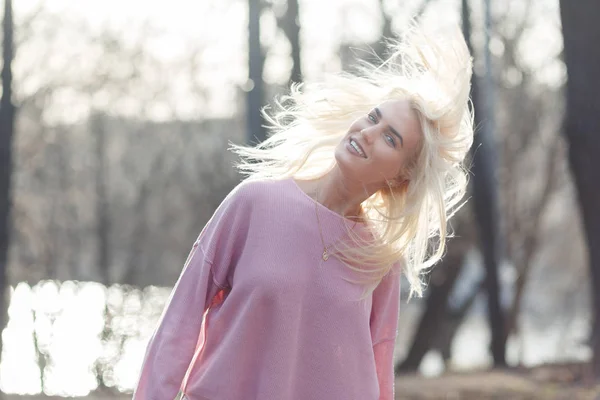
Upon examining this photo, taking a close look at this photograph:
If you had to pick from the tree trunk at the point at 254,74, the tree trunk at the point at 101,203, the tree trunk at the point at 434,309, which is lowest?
the tree trunk at the point at 434,309

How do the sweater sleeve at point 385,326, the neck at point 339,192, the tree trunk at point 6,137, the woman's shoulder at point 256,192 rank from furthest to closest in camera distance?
1. the tree trunk at point 6,137
2. the sweater sleeve at point 385,326
3. the neck at point 339,192
4. the woman's shoulder at point 256,192

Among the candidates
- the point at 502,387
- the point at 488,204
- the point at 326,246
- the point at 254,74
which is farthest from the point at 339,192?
the point at 488,204

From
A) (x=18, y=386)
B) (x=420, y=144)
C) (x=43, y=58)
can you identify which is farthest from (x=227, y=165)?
(x=420, y=144)

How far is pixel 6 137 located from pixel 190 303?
214 inches

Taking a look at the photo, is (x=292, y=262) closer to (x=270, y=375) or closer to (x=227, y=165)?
(x=270, y=375)

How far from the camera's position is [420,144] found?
331 cm

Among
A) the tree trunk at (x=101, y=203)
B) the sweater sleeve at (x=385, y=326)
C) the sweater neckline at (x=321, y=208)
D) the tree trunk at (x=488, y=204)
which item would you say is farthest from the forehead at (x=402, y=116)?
the tree trunk at (x=101, y=203)

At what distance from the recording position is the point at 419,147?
10.9 feet

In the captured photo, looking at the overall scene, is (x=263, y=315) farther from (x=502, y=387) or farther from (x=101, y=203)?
(x=101, y=203)

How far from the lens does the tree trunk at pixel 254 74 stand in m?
7.72

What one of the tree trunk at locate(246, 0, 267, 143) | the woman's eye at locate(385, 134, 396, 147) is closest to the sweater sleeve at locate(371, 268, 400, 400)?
the woman's eye at locate(385, 134, 396, 147)

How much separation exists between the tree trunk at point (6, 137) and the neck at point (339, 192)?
506 centimetres

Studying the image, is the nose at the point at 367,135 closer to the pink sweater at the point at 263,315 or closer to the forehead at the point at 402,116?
the forehead at the point at 402,116

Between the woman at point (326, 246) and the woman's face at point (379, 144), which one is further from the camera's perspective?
the woman's face at point (379, 144)
